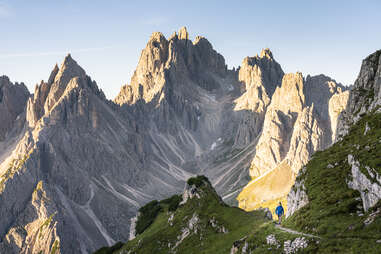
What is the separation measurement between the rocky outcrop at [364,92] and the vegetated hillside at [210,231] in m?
21.3

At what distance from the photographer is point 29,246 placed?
647ft

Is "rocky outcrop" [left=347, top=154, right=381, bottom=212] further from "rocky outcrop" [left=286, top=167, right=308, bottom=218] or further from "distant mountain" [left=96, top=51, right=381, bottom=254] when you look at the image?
"rocky outcrop" [left=286, top=167, right=308, bottom=218]

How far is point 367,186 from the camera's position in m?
28.6

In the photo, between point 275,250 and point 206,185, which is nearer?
point 275,250

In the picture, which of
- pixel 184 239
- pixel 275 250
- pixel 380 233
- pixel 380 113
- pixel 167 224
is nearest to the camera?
pixel 380 233

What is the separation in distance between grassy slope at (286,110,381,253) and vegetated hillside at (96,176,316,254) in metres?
2.03

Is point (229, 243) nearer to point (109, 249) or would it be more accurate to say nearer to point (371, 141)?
point (371, 141)

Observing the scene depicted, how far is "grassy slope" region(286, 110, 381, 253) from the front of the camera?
931 inches

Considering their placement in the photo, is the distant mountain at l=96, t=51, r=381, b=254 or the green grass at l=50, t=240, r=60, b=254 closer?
the distant mountain at l=96, t=51, r=381, b=254

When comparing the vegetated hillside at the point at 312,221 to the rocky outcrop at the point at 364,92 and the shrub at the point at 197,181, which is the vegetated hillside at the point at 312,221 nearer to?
the shrub at the point at 197,181

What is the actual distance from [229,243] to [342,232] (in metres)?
20.8

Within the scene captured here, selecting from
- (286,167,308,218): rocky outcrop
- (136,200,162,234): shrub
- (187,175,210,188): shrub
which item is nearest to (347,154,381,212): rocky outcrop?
(286,167,308,218): rocky outcrop

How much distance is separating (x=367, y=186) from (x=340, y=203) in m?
3.55

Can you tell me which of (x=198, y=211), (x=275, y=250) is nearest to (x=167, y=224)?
(x=198, y=211)
